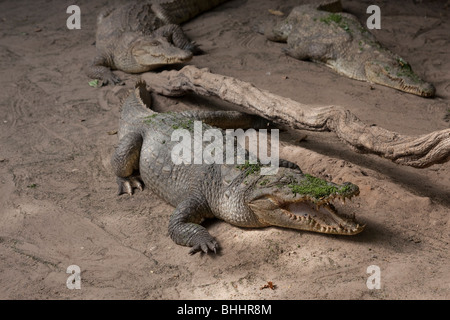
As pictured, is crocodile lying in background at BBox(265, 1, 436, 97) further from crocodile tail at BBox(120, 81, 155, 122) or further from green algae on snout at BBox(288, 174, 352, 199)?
green algae on snout at BBox(288, 174, 352, 199)

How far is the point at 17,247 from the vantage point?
14.3 ft

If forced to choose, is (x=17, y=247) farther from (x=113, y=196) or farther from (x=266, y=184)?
(x=266, y=184)

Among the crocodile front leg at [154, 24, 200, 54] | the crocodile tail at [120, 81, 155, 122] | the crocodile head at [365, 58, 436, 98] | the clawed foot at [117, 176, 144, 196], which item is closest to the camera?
the clawed foot at [117, 176, 144, 196]

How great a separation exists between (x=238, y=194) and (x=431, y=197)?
5.83ft

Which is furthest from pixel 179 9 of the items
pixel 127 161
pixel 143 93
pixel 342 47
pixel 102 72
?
pixel 127 161

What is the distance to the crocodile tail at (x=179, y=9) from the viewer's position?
8.91m

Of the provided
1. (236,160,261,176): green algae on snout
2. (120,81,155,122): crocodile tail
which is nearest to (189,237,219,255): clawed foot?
(236,160,261,176): green algae on snout

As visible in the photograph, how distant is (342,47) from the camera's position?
25.2ft

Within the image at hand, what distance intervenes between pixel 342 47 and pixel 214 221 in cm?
421

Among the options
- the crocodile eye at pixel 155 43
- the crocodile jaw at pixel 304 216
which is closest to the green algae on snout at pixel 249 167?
the crocodile jaw at pixel 304 216

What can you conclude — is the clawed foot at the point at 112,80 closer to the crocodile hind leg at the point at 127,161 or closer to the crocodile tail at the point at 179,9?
the crocodile tail at the point at 179,9

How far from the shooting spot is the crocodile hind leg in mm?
5184

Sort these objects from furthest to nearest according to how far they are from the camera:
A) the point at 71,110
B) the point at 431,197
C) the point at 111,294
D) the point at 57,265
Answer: the point at 71,110, the point at 431,197, the point at 57,265, the point at 111,294

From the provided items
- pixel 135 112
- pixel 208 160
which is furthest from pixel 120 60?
pixel 208 160
